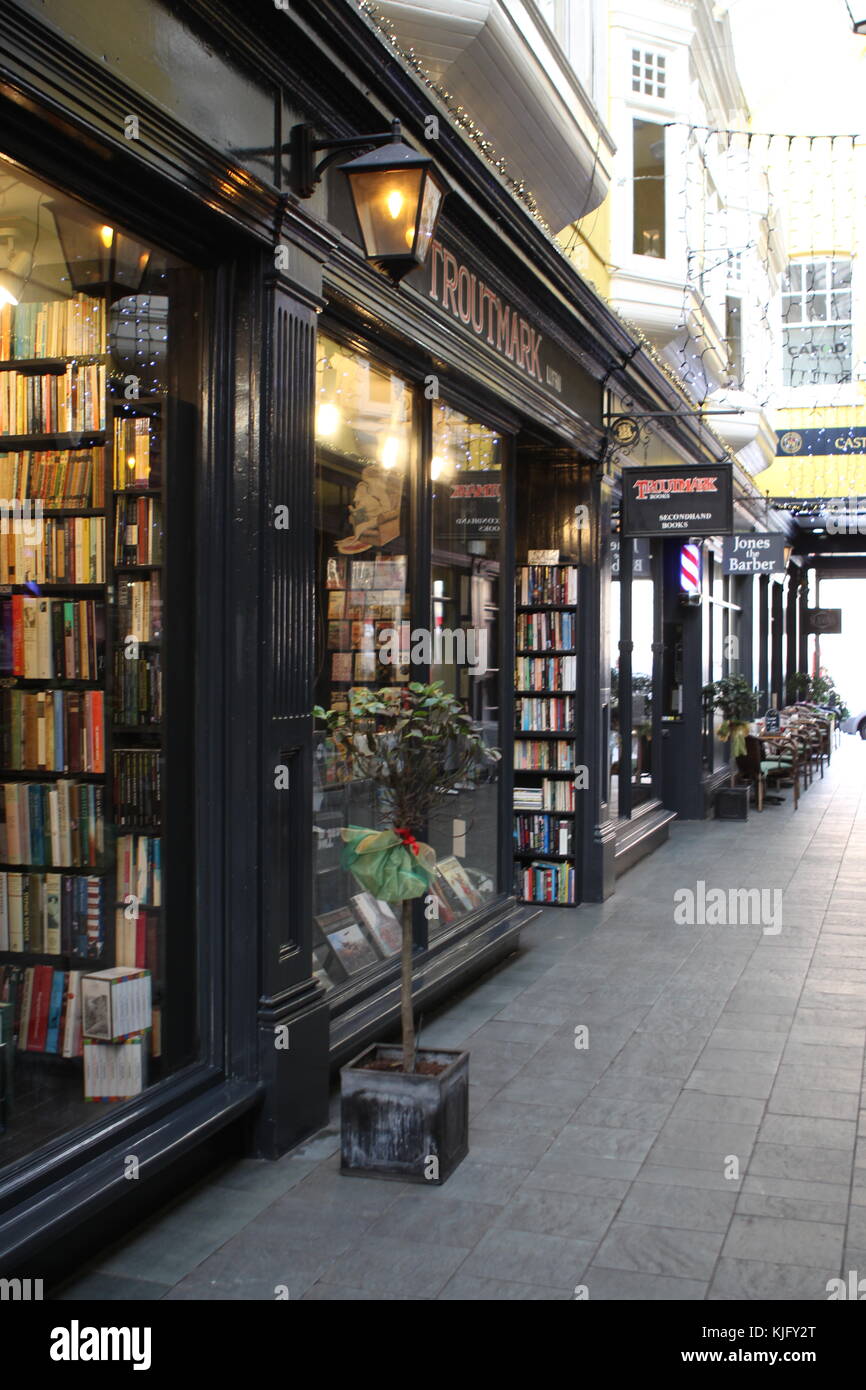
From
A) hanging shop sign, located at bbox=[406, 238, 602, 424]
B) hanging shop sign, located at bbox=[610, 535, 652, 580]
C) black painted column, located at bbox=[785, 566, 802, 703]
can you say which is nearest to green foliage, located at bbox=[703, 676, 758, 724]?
hanging shop sign, located at bbox=[610, 535, 652, 580]

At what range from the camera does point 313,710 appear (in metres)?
5.16

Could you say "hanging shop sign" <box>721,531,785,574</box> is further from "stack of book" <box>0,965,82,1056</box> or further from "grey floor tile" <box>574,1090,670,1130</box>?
"stack of book" <box>0,965,82,1056</box>

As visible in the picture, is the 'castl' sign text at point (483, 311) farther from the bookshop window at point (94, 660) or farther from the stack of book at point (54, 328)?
the stack of book at point (54, 328)

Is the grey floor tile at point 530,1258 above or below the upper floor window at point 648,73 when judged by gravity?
below

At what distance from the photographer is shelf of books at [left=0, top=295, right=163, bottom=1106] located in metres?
4.37

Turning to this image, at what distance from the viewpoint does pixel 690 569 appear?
15.2 m

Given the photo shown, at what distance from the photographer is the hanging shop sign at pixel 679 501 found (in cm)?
1063

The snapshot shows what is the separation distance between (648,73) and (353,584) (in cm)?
858

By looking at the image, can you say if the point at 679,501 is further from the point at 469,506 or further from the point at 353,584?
the point at 353,584

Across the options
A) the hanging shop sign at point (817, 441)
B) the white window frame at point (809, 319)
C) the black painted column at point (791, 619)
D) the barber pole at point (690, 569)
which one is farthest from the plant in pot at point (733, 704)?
the black painted column at point (791, 619)

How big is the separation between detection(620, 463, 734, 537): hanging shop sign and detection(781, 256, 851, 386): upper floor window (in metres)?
12.1

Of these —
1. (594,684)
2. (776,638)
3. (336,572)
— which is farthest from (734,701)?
(776,638)
